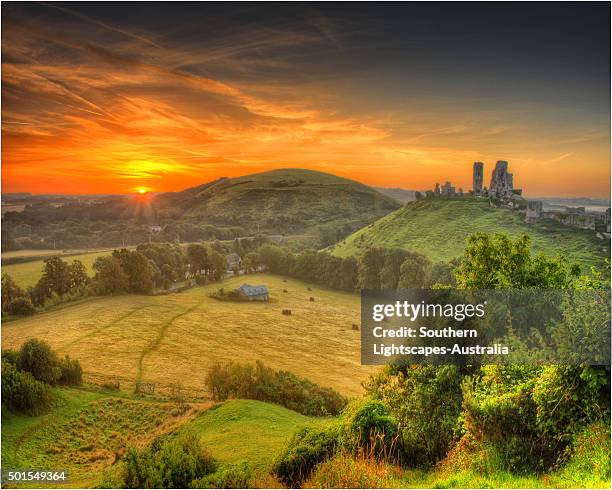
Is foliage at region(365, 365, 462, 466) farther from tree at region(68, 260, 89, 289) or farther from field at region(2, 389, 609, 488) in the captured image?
tree at region(68, 260, 89, 289)

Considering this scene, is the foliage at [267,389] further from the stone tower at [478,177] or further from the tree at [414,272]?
the stone tower at [478,177]

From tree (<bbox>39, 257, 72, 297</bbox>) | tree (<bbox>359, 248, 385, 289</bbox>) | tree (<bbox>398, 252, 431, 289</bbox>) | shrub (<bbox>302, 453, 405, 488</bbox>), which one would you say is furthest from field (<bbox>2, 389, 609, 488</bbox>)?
tree (<bbox>359, 248, 385, 289</bbox>)

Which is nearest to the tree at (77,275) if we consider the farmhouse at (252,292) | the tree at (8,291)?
the tree at (8,291)

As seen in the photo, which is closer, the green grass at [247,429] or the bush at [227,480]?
the bush at [227,480]

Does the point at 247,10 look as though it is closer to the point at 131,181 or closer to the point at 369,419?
the point at 131,181

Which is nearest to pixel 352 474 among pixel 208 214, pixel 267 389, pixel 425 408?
pixel 425 408

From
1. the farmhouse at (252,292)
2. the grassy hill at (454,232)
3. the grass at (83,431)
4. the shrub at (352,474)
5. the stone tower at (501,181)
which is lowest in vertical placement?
the grass at (83,431)
